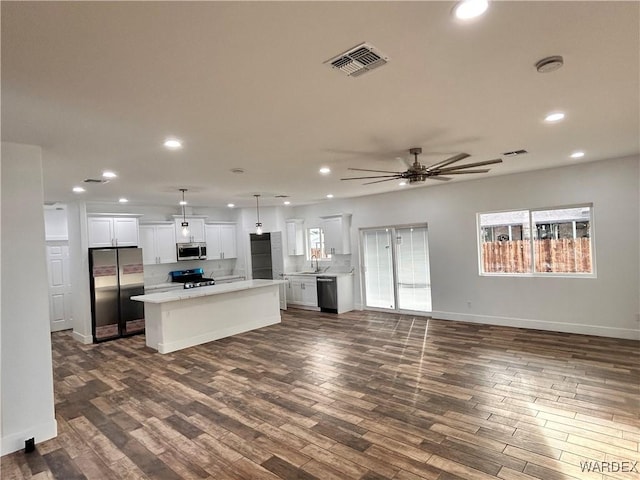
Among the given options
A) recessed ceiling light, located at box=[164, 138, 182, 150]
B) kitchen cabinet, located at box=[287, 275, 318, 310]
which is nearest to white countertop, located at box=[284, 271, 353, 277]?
kitchen cabinet, located at box=[287, 275, 318, 310]

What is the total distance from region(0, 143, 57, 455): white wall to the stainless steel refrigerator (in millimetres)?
3777

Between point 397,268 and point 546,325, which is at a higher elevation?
point 397,268

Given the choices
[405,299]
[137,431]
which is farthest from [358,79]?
[405,299]

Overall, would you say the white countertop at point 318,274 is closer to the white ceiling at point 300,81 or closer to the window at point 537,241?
the window at point 537,241

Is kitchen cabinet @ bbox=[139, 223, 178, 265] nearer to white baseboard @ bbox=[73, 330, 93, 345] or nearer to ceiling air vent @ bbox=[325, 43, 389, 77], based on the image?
white baseboard @ bbox=[73, 330, 93, 345]

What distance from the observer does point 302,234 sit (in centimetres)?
965

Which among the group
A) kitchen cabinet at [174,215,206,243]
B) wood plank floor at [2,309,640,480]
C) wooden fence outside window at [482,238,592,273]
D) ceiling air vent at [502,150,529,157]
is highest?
ceiling air vent at [502,150,529,157]

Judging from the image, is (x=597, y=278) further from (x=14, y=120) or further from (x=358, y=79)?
(x=14, y=120)

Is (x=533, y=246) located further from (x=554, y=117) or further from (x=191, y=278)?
(x=191, y=278)

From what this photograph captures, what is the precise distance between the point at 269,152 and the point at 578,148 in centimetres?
388

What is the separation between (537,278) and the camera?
6023 mm

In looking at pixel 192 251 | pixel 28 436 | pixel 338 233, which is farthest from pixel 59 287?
pixel 338 233

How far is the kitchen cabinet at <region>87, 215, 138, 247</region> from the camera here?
22.6 ft

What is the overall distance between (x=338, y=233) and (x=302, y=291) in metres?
1.85
